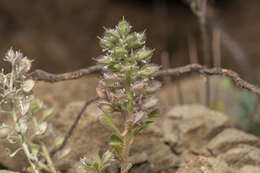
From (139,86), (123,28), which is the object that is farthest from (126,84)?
(123,28)

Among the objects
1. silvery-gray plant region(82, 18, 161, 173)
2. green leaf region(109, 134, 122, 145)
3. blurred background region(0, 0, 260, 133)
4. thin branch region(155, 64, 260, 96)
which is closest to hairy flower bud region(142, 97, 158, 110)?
silvery-gray plant region(82, 18, 161, 173)

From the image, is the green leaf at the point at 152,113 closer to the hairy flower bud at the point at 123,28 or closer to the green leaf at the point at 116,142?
the green leaf at the point at 116,142

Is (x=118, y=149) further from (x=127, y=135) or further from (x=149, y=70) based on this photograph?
(x=149, y=70)

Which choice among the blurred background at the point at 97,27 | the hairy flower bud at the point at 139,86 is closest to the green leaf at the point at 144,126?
the hairy flower bud at the point at 139,86

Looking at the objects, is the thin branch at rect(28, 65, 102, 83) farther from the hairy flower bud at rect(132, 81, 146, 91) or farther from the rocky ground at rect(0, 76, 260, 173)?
the hairy flower bud at rect(132, 81, 146, 91)

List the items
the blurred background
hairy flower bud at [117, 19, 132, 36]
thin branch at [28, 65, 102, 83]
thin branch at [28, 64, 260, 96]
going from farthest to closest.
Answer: the blurred background, thin branch at [28, 65, 102, 83], thin branch at [28, 64, 260, 96], hairy flower bud at [117, 19, 132, 36]
